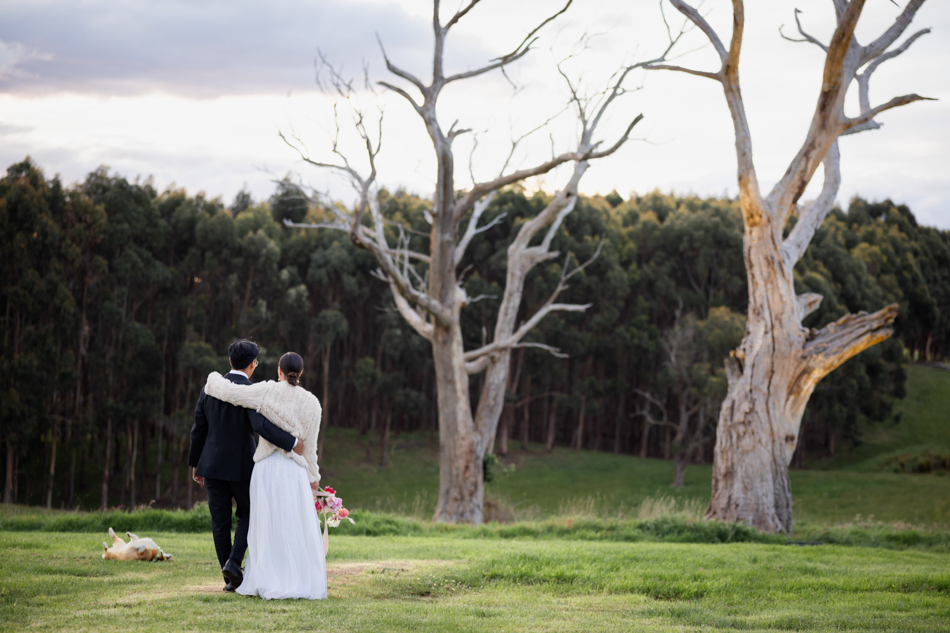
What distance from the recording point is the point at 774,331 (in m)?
11.7

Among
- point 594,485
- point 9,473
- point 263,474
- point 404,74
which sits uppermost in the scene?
point 404,74

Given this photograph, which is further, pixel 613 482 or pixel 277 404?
pixel 613 482

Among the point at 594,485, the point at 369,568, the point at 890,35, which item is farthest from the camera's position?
the point at 594,485

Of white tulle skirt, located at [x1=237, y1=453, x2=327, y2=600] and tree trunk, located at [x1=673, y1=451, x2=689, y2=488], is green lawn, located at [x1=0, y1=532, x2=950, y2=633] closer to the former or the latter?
white tulle skirt, located at [x1=237, y1=453, x2=327, y2=600]

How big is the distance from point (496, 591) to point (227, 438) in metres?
2.16

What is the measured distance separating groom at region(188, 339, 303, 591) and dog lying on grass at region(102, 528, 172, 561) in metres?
1.25

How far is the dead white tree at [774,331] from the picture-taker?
37.9 ft

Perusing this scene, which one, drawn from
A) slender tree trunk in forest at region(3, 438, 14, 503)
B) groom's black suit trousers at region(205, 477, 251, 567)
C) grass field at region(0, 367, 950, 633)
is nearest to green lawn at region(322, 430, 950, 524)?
slender tree trunk in forest at region(3, 438, 14, 503)

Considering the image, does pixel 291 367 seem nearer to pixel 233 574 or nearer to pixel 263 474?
pixel 263 474

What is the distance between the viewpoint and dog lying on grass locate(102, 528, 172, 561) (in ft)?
20.0

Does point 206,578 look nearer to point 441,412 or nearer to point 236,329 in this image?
point 441,412

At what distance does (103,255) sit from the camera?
24984 millimetres

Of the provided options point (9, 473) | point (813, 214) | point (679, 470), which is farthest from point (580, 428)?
point (813, 214)

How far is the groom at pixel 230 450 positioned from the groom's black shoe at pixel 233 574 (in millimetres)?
18
